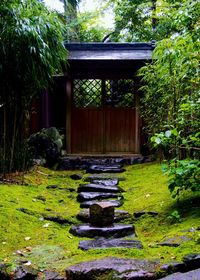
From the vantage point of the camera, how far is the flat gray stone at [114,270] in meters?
2.37

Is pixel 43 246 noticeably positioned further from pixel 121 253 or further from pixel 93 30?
pixel 93 30

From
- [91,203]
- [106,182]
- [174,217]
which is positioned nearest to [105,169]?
[106,182]

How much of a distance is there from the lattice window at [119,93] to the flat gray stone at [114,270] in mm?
6505

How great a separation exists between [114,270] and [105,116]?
6.53 metres

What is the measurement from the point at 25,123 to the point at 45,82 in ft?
2.60

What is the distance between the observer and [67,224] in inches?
154

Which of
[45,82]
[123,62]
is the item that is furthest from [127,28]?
[45,82]

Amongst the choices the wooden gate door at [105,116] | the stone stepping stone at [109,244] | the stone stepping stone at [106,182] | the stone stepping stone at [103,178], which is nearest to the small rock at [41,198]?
the stone stepping stone at [106,182]

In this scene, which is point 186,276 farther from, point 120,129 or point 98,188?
point 120,129

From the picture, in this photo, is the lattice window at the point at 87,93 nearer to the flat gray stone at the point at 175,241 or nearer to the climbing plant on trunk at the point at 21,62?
the climbing plant on trunk at the point at 21,62

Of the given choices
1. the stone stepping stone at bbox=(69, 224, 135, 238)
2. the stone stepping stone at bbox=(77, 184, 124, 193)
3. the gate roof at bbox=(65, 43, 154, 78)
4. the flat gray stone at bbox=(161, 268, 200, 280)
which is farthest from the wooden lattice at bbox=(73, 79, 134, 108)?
the flat gray stone at bbox=(161, 268, 200, 280)

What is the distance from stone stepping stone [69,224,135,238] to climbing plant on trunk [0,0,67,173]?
8.71 feet

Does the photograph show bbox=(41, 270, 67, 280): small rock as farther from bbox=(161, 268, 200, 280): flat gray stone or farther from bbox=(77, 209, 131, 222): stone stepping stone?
bbox=(77, 209, 131, 222): stone stepping stone

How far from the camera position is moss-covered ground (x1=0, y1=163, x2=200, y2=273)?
2.79 metres
